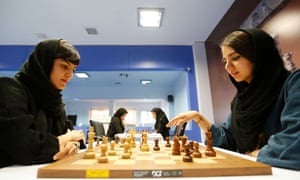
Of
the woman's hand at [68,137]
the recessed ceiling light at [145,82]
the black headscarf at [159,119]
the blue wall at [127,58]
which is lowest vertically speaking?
the woman's hand at [68,137]

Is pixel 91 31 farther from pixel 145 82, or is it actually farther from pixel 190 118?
pixel 145 82

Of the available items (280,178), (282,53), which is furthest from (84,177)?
(282,53)

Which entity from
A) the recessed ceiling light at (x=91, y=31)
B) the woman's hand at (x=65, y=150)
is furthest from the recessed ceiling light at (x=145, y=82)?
the woman's hand at (x=65, y=150)

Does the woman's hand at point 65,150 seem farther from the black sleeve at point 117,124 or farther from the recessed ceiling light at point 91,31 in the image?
the black sleeve at point 117,124

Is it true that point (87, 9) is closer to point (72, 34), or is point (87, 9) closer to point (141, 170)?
point (72, 34)

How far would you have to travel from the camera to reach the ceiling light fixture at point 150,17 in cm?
284

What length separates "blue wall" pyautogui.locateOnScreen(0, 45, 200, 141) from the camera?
373 cm

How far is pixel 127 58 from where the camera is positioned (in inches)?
149

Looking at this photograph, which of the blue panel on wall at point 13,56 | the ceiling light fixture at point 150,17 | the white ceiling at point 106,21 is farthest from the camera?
the blue panel on wall at point 13,56

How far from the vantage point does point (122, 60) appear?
378cm

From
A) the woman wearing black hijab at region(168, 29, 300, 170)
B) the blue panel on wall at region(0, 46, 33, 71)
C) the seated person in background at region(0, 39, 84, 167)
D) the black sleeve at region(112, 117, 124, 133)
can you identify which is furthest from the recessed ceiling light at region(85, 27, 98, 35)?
the woman wearing black hijab at region(168, 29, 300, 170)

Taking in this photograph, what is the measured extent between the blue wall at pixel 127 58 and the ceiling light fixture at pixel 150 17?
2.32 feet

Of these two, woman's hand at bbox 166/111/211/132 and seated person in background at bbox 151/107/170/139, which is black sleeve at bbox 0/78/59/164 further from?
seated person in background at bbox 151/107/170/139

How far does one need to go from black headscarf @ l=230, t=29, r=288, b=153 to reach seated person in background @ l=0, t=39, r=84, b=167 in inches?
35.2
